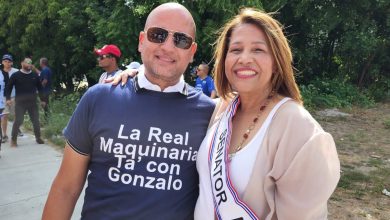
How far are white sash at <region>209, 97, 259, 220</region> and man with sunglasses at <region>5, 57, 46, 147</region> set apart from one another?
21.8 ft

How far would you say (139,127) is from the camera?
6.27ft

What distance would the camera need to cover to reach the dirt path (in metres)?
4.79

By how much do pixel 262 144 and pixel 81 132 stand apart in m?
0.87

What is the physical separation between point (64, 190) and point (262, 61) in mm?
1151

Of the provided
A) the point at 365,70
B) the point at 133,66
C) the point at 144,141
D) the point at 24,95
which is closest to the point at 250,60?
the point at 144,141

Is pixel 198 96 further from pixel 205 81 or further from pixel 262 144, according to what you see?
pixel 205 81

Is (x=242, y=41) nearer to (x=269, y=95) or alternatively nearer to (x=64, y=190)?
(x=269, y=95)

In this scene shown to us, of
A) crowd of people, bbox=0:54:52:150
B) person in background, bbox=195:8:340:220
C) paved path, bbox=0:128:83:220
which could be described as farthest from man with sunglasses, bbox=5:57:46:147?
person in background, bbox=195:8:340:220

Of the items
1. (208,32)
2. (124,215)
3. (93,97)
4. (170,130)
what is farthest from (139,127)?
(208,32)

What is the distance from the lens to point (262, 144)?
1.66m

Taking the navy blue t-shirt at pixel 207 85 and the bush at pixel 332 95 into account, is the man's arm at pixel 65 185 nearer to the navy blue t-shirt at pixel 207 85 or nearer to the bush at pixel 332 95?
the navy blue t-shirt at pixel 207 85

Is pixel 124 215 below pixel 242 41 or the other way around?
below

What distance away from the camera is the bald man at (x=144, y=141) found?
6.13 ft

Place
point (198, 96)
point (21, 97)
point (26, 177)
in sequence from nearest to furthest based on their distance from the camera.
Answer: point (198, 96)
point (26, 177)
point (21, 97)
